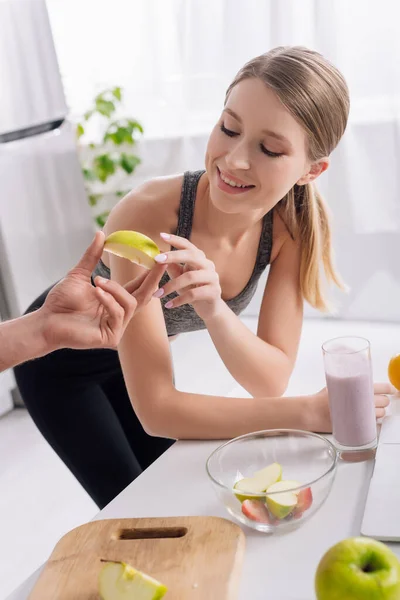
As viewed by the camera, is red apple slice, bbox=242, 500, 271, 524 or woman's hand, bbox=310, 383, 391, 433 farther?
woman's hand, bbox=310, 383, 391, 433

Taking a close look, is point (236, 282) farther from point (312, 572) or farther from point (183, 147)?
point (183, 147)

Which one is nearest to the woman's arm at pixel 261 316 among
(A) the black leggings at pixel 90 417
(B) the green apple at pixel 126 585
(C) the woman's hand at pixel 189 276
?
(C) the woman's hand at pixel 189 276

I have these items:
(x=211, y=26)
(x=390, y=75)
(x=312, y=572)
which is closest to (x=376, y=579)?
(x=312, y=572)

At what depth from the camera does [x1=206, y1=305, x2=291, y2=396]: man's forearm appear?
1433 mm

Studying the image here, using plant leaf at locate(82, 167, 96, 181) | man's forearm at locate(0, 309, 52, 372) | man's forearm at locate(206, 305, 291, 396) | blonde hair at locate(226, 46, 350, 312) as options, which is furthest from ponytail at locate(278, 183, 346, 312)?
plant leaf at locate(82, 167, 96, 181)

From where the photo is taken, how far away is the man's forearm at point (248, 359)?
143 centimetres

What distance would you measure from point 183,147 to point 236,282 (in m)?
2.00

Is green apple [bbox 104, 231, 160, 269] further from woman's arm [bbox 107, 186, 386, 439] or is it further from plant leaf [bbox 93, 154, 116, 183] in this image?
plant leaf [bbox 93, 154, 116, 183]

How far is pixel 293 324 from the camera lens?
5.15 ft

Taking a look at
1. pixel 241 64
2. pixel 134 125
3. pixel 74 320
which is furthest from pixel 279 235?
pixel 134 125

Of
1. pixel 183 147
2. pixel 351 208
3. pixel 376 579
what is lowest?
pixel 351 208

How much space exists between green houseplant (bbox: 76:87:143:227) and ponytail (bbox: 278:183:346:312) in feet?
6.75

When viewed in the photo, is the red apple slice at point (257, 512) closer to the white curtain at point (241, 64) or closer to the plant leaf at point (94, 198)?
the white curtain at point (241, 64)

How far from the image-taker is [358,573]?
731 millimetres
